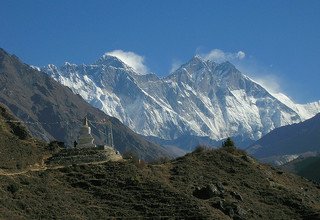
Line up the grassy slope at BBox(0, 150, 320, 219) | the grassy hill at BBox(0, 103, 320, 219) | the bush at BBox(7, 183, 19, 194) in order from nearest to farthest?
the grassy slope at BBox(0, 150, 320, 219), the grassy hill at BBox(0, 103, 320, 219), the bush at BBox(7, 183, 19, 194)

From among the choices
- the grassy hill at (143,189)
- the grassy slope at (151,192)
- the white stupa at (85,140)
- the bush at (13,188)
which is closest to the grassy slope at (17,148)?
the grassy hill at (143,189)

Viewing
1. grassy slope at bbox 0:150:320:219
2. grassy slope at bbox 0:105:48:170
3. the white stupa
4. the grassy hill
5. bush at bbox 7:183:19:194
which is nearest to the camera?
grassy slope at bbox 0:150:320:219

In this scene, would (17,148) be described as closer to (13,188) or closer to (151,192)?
(13,188)

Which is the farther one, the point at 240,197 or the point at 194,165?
the point at 194,165

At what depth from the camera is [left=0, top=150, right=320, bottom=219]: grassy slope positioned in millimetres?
79938

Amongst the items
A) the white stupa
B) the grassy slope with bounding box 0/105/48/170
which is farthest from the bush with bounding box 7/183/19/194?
the white stupa

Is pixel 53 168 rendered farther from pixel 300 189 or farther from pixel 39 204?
pixel 300 189

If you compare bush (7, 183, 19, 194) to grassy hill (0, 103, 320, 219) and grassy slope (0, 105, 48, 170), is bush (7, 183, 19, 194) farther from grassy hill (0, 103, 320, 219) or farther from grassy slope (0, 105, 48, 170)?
grassy slope (0, 105, 48, 170)

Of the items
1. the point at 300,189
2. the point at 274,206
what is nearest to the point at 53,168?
the point at 274,206

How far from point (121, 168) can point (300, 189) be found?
104 ft

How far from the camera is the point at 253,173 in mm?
106500

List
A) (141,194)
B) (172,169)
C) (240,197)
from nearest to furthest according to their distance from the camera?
1. (141,194)
2. (240,197)
3. (172,169)

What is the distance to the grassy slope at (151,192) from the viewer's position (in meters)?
79.9

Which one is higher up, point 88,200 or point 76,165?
point 76,165
